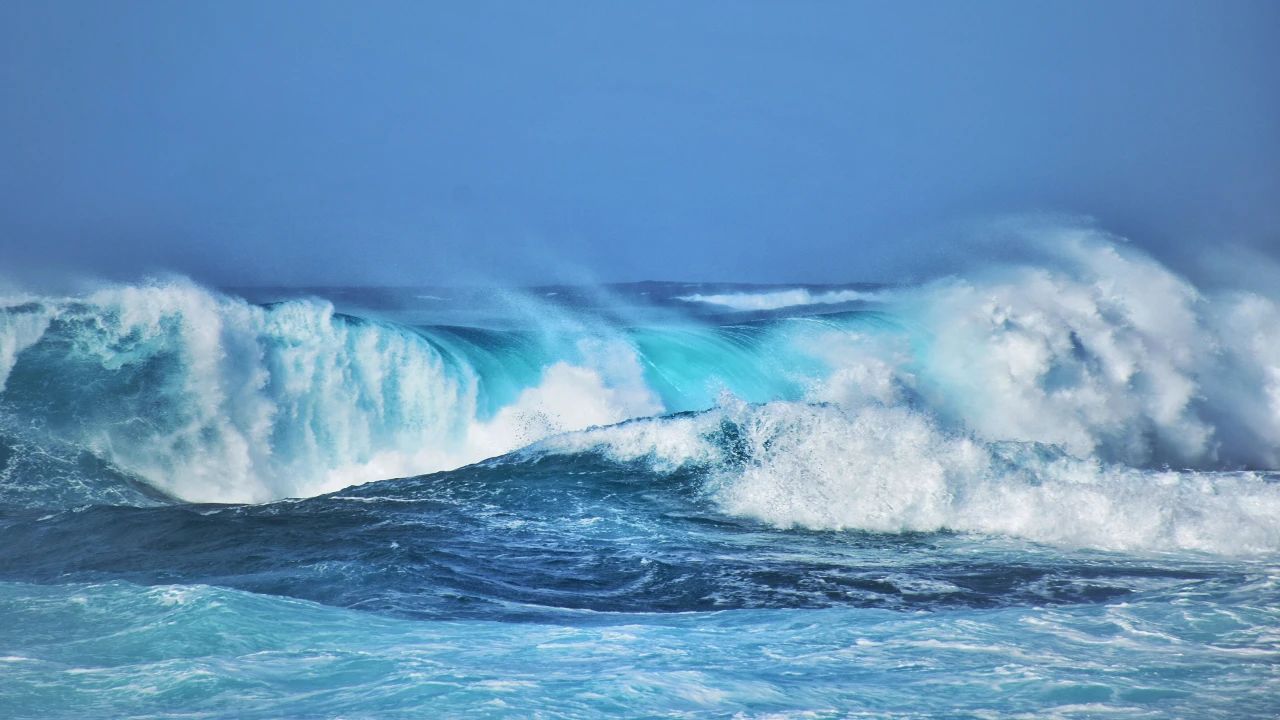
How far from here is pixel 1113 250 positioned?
1819cm

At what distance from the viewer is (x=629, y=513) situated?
427 inches

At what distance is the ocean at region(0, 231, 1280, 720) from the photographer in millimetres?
5559

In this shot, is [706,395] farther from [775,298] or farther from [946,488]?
[775,298]

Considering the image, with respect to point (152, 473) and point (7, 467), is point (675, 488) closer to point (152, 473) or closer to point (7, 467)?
point (152, 473)

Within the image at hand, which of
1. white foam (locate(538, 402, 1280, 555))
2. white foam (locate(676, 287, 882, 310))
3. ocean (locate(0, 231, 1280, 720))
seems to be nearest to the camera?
ocean (locate(0, 231, 1280, 720))

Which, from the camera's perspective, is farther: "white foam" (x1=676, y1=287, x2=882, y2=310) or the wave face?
"white foam" (x1=676, y1=287, x2=882, y2=310)

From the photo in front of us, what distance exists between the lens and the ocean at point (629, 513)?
5.56m

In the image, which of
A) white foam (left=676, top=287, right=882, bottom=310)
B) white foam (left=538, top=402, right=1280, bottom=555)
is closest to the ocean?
white foam (left=538, top=402, right=1280, bottom=555)

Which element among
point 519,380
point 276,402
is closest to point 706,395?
point 519,380

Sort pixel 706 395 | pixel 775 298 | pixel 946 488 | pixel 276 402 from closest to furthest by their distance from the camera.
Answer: pixel 946 488 < pixel 276 402 < pixel 706 395 < pixel 775 298

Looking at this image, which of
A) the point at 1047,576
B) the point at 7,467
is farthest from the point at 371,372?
the point at 1047,576

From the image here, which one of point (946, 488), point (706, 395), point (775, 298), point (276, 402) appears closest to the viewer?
point (946, 488)

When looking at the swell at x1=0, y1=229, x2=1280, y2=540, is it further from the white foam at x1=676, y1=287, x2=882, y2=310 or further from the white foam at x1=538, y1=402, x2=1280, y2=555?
the white foam at x1=676, y1=287, x2=882, y2=310

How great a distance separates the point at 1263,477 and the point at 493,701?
1140 centimetres
